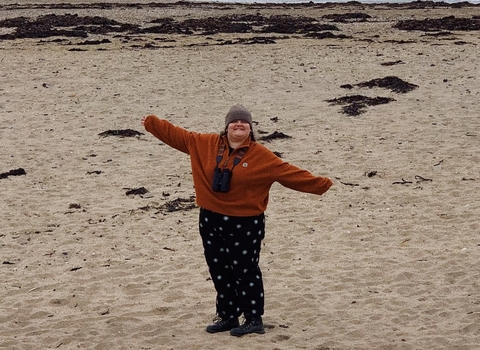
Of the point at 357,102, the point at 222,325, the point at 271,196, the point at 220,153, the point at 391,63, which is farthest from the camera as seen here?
the point at 391,63

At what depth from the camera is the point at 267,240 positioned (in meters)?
8.42

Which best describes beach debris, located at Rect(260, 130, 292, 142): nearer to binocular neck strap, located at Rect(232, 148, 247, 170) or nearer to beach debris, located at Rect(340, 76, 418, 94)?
beach debris, located at Rect(340, 76, 418, 94)

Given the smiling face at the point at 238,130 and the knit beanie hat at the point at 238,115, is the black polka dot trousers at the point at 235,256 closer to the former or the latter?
the smiling face at the point at 238,130

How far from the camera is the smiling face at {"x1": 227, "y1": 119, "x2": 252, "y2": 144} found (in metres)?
5.25

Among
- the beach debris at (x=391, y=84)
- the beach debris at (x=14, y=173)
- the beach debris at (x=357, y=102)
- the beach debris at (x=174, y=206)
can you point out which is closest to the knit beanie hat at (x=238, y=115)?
the beach debris at (x=174, y=206)

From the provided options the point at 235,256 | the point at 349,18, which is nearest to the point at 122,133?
the point at 235,256

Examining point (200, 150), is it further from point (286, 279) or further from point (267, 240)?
point (267, 240)

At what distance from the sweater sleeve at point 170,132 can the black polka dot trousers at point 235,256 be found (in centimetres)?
50

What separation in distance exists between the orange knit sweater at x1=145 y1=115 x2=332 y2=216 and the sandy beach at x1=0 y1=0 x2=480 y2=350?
1.09 metres

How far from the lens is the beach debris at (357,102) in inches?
571

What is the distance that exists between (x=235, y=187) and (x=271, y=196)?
15.9ft

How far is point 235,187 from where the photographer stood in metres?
5.25

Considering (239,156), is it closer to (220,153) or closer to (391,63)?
(220,153)

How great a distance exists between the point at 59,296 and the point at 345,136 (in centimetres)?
696
